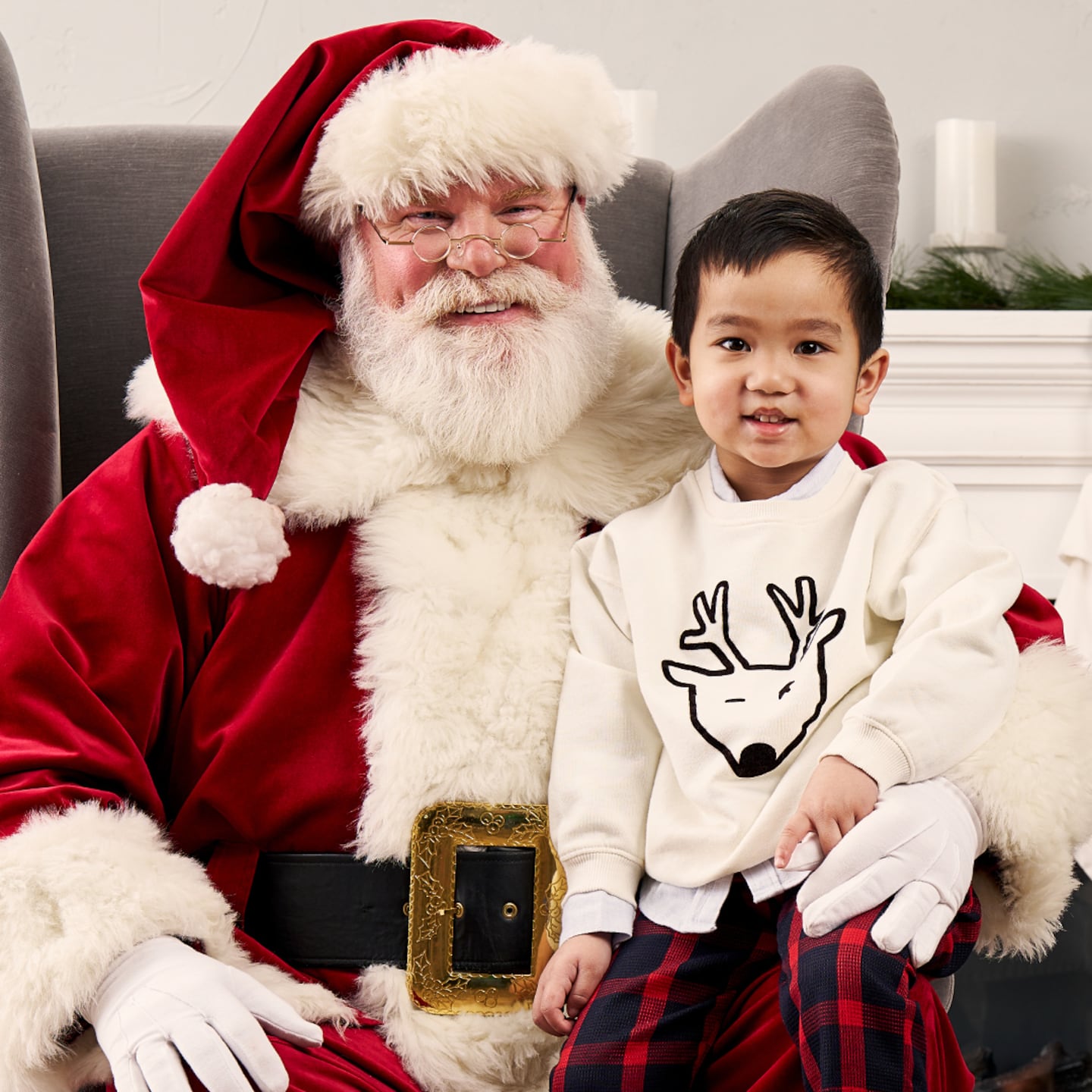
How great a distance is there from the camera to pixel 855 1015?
0.89 metres

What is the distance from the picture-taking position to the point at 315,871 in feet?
3.99

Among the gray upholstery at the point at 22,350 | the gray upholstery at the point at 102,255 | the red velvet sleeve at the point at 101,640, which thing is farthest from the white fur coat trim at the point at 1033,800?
the gray upholstery at the point at 102,255

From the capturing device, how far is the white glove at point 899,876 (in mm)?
935

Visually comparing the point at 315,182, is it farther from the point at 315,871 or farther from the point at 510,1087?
the point at 510,1087

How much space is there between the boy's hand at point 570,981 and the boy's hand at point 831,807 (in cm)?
20

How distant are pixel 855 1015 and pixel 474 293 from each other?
785mm

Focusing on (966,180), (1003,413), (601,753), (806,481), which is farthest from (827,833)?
(966,180)

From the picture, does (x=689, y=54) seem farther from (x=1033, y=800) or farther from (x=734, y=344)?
(x=1033, y=800)

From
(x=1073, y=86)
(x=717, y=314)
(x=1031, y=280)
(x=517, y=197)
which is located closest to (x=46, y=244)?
(x=517, y=197)

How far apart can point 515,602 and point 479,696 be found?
0.35 ft

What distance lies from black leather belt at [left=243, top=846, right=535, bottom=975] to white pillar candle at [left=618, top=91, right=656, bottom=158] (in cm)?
173

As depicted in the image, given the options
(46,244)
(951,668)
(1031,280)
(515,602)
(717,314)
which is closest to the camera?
(951,668)

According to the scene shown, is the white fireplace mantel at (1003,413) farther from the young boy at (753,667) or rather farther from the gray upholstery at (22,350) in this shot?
the gray upholstery at (22,350)

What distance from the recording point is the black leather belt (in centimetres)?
119
